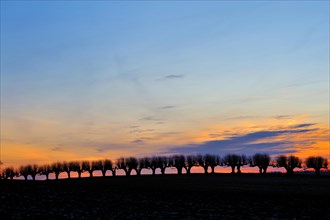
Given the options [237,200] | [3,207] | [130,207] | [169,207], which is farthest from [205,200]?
[3,207]

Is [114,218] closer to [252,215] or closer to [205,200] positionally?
[252,215]

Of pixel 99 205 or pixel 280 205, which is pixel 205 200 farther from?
pixel 99 205

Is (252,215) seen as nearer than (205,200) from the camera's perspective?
Yes

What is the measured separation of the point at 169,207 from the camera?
1624 inches

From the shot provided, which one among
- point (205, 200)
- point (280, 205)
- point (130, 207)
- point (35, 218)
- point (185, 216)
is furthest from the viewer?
point (205, 200)

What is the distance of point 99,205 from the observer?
41000 mm

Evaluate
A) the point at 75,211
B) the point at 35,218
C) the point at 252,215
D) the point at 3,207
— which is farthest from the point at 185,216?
the point at 3,207

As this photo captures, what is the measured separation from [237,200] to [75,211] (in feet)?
69.8

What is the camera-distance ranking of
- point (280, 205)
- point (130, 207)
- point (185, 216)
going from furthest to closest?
point (280, 205) < point (130, 207) < point (185, 216)

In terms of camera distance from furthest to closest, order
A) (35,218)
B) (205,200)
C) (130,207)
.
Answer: (205,200) → (130,207) → (35,218)

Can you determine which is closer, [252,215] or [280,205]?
[252,215]

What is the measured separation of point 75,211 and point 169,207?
994 cm

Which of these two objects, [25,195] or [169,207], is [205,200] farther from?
[25,195]

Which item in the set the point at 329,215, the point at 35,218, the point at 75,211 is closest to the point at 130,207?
the point at 75,211
